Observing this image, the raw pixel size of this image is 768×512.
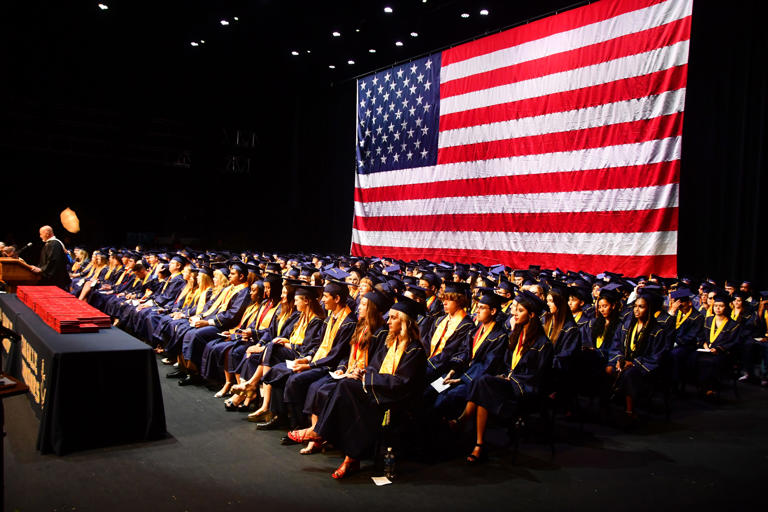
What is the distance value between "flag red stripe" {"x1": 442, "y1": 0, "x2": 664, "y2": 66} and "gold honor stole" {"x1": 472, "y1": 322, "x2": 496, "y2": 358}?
7832 mm

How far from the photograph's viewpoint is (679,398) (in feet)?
20.0

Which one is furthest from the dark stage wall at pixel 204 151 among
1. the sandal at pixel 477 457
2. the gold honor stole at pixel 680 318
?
the sandal at pixel 477 457

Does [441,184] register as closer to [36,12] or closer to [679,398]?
[679,398]

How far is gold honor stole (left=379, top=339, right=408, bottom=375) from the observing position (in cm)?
385

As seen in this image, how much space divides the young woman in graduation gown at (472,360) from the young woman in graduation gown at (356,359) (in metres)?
0.58

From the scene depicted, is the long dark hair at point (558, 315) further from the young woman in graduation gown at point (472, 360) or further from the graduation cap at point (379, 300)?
the graduation cap at point (379, 300)

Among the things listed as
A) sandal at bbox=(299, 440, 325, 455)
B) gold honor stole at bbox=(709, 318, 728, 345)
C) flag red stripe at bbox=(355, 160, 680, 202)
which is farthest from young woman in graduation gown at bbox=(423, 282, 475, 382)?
flag red stripe at bbox=(355, 160, 680, 202)

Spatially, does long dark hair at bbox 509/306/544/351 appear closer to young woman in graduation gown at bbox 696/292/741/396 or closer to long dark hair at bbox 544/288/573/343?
long dark hair at bbox 544/288/573/343

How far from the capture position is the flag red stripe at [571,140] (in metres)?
9.27

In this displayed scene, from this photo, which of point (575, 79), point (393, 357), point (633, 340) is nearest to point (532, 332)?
point (393, 357)

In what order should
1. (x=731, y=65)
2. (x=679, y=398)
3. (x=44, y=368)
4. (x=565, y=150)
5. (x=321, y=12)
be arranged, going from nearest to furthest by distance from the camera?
1. (x=44, y=368)
2. (x=679, y=398)
3. (x=731, y=65)
4. (x=565, y=150)
5. (x=321, y=12)

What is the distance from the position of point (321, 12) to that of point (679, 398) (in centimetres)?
1033

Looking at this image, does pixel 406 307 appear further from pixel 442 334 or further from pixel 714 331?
pixel 714 331

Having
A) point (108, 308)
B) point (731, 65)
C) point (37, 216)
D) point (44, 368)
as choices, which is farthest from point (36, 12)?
point (731, 65)
